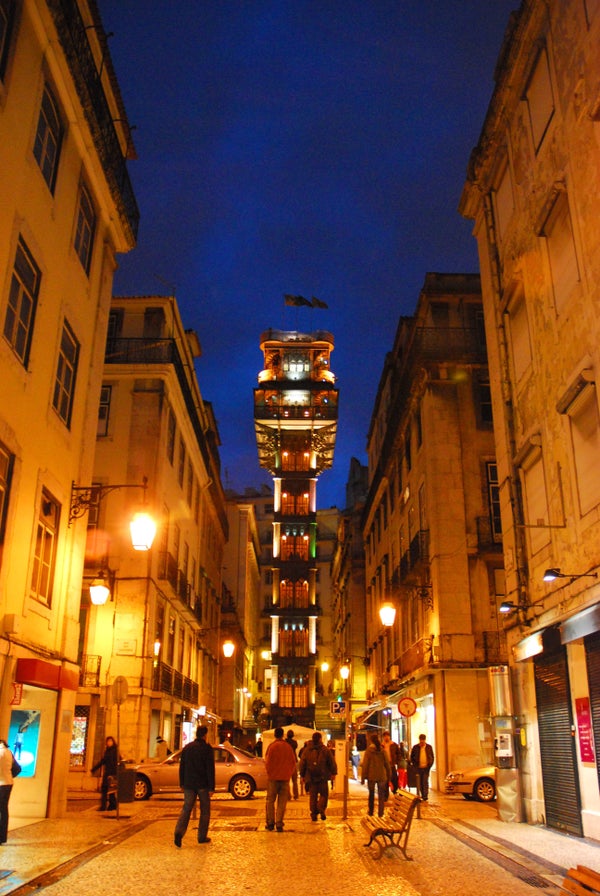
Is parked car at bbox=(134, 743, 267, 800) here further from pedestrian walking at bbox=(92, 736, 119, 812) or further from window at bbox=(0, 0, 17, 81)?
window at bbox=(0, 0, 17, 81)

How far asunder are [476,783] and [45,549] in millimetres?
13199

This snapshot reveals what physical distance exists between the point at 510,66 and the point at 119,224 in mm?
9533

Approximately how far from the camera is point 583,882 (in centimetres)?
543

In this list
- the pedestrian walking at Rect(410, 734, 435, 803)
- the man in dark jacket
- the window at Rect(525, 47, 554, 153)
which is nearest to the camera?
the man in dark jacket

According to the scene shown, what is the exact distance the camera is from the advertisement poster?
15203 millimetres

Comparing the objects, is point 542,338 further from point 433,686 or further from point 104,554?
point 104,554

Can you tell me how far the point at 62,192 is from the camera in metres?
15.8

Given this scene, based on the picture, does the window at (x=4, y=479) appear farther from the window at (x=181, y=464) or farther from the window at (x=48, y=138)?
the window at (x=181, y=464)

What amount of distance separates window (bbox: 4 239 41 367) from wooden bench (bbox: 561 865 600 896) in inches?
424

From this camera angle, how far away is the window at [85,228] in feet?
57.0

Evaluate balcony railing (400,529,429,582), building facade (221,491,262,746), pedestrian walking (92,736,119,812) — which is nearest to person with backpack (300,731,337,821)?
pedestrian walking (92,736,119,812)

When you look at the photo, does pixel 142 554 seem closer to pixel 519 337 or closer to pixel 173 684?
pixel 173 684

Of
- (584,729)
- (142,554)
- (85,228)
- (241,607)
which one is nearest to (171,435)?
(142,554)

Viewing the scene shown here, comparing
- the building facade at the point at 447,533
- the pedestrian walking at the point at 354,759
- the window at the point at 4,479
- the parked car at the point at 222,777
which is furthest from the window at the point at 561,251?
the pedestrian walking at the point at 354,759
